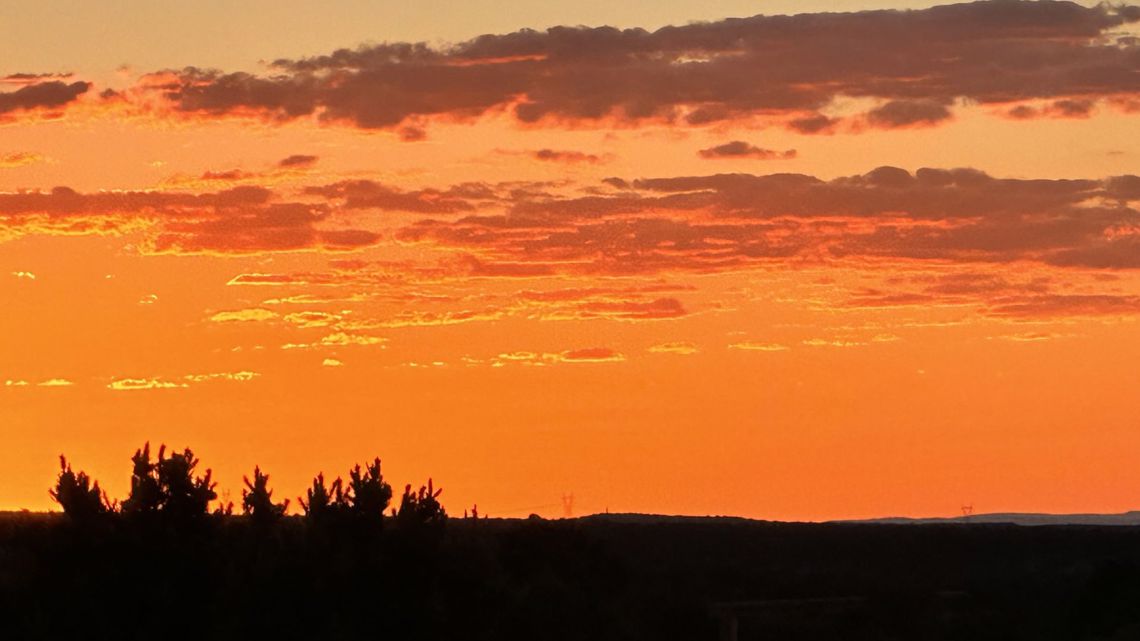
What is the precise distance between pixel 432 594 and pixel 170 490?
5593mm

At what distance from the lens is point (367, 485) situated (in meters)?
43.2

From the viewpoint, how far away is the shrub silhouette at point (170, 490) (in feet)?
133

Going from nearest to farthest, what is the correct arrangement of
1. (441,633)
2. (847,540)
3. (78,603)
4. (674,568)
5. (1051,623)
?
(78,603), (441,633), (1051,623), (674,568), (847,540)

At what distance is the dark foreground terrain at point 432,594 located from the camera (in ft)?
127

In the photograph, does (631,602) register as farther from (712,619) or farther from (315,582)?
(315,582)

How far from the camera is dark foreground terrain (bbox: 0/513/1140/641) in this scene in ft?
127

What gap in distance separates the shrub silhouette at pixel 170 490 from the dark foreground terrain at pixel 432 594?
1.26ft

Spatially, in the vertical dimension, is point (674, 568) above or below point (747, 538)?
below

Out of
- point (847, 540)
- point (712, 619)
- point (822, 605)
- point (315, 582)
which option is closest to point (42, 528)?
point (315, 582)

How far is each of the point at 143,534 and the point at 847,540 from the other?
95262 mm

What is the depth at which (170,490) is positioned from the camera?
40.8 m

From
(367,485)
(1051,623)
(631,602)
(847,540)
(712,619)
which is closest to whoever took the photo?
(367,485)

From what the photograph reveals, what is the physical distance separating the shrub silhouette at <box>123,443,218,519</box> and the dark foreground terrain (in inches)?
15.1

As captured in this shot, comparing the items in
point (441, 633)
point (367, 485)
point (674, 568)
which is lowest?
point (441, 633)
